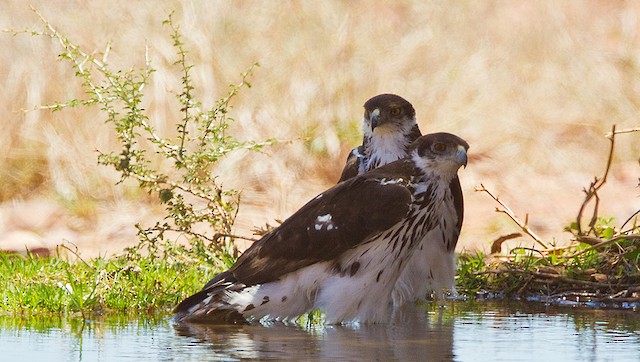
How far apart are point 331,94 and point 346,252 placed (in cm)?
635

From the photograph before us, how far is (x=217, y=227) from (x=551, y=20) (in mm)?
6414

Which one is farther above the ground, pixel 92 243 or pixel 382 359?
pixel 92 243

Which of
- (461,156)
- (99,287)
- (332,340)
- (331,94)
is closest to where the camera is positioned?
(332,340)

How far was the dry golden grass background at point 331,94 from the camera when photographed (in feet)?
43.1

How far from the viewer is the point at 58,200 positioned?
13.2 metres

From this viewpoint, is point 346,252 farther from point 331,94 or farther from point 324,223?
point 331,94

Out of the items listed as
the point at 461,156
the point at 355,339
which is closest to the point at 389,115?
the point at 461,156

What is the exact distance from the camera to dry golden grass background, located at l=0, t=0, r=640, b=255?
13.1m

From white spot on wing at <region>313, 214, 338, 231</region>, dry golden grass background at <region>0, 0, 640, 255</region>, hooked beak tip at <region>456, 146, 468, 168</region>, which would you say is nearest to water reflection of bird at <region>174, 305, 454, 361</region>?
white spot on wing at <region>313, 214, 338, 231</region>

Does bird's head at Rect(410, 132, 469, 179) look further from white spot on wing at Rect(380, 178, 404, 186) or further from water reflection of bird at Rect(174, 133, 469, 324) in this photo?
white spot on wing at Rect(380, 178, 404, 186)

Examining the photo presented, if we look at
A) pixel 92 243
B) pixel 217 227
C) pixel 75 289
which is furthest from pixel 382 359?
pixel 92 243

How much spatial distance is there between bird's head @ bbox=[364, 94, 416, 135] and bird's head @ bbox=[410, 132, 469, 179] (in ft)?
2.52

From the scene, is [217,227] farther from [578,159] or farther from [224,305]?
[578,159]

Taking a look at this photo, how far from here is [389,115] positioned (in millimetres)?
8836
